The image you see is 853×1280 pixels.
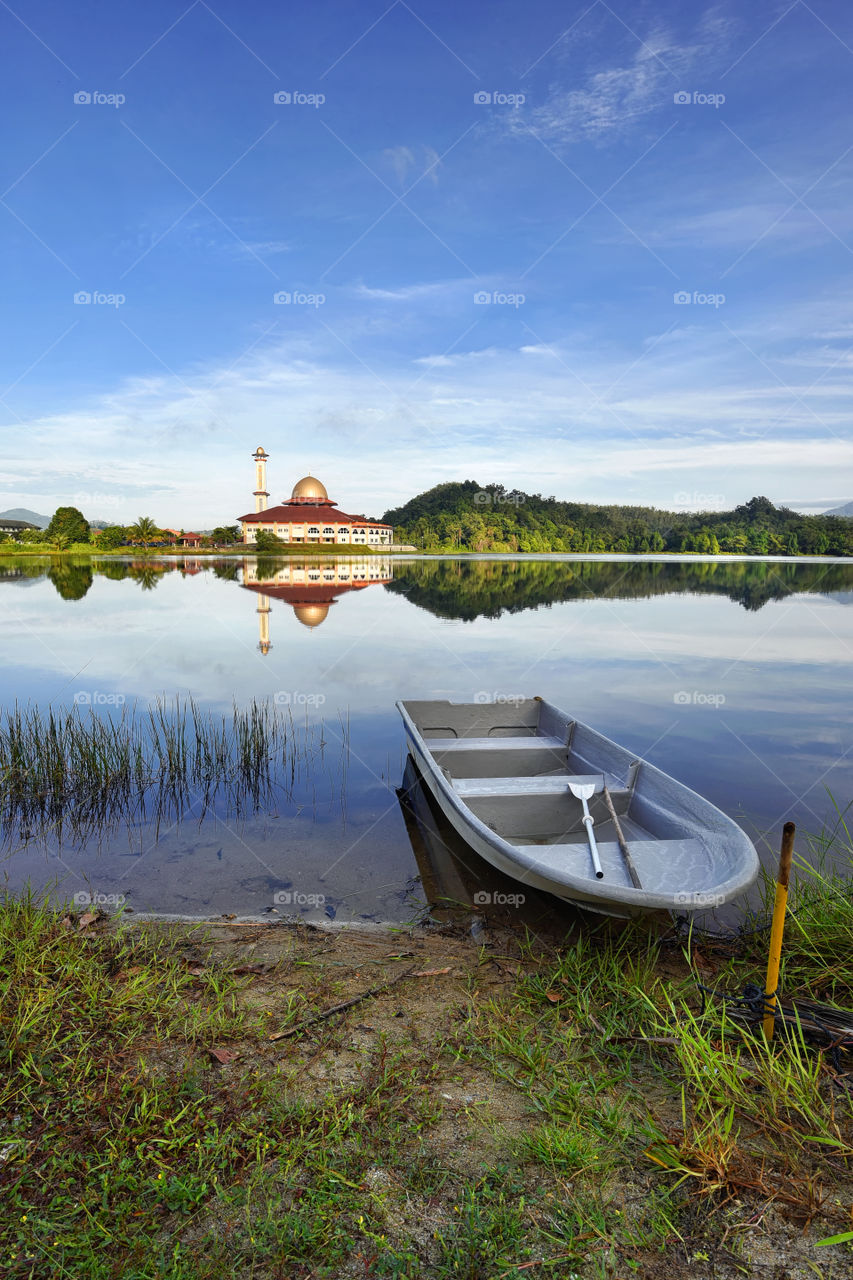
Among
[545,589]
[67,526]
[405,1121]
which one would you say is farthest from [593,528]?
[405,1121]

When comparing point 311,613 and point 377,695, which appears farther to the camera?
point 311,613

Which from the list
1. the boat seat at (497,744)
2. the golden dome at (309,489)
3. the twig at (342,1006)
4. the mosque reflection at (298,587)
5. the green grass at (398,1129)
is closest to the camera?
the green grass at (398,1129)

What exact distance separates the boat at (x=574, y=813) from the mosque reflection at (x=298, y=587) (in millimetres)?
9283

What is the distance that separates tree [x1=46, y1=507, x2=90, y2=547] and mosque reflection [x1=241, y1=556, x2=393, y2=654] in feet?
66.4

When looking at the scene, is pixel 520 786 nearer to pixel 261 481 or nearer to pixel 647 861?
pixel 647 861

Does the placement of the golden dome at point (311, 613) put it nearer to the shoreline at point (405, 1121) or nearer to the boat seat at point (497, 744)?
the boat seat at point (497, 744)

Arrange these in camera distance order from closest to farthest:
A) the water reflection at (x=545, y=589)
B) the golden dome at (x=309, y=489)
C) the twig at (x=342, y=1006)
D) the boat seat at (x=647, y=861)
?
1. the twig at (x=342, y=1006)
2. the boat seat at (x=647, y=861)
3. the water reflection at (x=545, y=589)
4. the golden dome at (x=309, y=489)

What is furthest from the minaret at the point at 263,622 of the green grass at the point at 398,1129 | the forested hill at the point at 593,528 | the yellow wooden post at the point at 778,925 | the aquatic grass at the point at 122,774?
the forested hill at the point at 593,528

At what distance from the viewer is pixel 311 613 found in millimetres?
22922

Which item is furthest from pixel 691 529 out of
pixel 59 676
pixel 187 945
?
pixel 187 945

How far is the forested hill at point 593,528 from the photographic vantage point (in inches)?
2512

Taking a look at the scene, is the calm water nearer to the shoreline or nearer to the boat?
the boat

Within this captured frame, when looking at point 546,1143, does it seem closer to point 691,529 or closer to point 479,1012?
point 479,1012

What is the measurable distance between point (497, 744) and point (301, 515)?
214 ft
